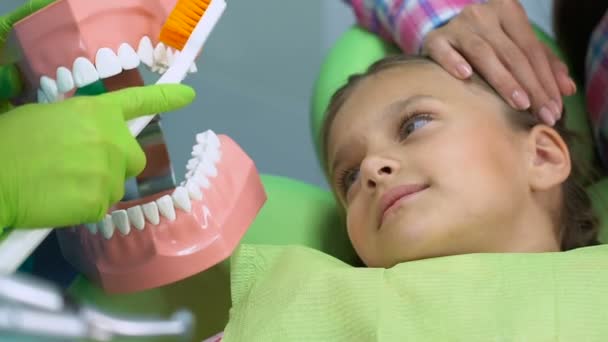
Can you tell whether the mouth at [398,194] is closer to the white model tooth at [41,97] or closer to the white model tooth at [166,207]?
the white model tooth at [166,207]

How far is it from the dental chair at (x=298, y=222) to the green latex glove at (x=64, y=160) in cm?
22

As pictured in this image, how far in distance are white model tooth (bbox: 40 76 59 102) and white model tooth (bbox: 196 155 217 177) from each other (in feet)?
0.56

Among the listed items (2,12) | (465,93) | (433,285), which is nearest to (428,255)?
(433,285)

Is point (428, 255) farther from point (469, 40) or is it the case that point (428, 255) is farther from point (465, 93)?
point (469, 40)

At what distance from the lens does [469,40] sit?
100 cm

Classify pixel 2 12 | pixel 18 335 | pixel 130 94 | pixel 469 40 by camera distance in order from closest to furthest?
1. pixel 18 335
2. pixel 130 94
3. pixel 469 40
4. pixel 2 12

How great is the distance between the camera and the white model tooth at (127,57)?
28.6 inches

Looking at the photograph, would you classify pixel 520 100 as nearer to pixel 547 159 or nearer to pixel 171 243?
pixel 547 159

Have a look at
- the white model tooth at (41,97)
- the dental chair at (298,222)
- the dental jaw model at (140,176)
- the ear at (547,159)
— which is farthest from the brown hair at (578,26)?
the white model tooth at (41,97)

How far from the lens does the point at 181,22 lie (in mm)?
762

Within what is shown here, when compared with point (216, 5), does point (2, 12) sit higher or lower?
lower

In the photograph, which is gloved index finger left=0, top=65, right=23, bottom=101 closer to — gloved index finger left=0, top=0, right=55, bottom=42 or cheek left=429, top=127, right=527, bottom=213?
gloved index finger left=0, top=0, right=55, bottom=42

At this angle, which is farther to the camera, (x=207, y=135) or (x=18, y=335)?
(x=207, y=135)

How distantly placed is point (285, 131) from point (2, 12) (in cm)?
64
